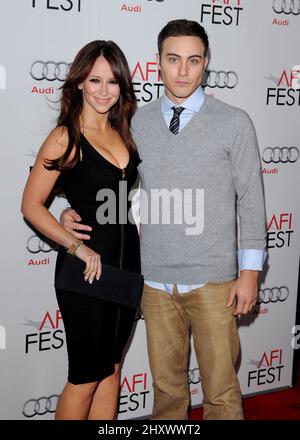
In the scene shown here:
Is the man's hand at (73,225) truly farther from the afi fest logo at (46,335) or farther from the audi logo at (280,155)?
the audi logo at (280,155)

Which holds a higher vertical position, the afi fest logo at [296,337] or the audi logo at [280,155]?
the audi logo at [280,155]

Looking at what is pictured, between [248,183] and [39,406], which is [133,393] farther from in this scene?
[248,183]

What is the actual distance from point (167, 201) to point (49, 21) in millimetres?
1077

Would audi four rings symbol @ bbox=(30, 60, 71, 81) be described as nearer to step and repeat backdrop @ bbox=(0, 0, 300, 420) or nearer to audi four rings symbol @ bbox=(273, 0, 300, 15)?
step and repeat backdrop @ bbox=(0, 0, 300, 420)

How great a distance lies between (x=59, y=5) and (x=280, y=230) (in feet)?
6.09

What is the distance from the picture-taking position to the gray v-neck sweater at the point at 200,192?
232 centimetres

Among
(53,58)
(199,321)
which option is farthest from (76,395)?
(53,58)

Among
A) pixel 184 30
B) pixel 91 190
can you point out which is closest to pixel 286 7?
pixel 184 30

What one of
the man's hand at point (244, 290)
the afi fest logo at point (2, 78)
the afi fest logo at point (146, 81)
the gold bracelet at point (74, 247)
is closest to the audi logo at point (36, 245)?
the gold bracelet at point (74, 247)

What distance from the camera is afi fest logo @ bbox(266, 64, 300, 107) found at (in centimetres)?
337

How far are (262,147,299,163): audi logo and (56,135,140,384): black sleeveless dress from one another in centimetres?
123

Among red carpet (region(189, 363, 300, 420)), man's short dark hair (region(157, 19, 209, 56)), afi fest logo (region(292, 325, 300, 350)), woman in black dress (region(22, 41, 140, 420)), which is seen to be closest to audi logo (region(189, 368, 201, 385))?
red carpet (region(189, 363, 300, 420))

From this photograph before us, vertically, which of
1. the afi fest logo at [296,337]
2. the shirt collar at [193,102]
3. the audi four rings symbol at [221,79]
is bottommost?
the afi fest logo at [296,337]

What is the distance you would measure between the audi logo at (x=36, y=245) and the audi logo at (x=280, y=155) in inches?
55.0
